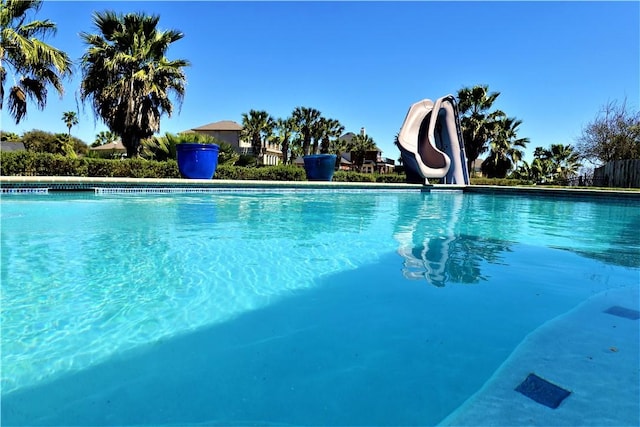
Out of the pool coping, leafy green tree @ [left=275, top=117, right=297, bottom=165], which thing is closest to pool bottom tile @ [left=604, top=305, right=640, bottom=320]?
the pool coping

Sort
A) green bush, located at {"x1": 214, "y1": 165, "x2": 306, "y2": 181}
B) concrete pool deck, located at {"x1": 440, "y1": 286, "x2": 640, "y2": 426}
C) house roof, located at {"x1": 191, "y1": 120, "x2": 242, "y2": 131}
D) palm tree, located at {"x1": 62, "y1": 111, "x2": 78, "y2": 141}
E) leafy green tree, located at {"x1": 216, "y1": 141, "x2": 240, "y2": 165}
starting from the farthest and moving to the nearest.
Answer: palm tree, located at {"x1": 62, "y1": 111, "x2": 78, "y2": 141}, house roof, located at {"x1": 191, "y1": 120, "x2": 242, "y2": 131}, leafy green tree, located at {"x1": 216, "y1": 141, "x2": 240, "y2": 165}, green bush, located at {"x1": 214, "y1": 165, "x2": 306, "y2": 181}, concrete pool deck, located at {"x1": 440, "y1": 286, "x2": 640, "y2": 426}

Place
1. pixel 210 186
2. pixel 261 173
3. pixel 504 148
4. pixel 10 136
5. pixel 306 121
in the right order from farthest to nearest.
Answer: pixel 10 136, pixel 306 121, pixel 504 148, pixel 261 173, pixel 210 186

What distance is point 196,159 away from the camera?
14531 mm

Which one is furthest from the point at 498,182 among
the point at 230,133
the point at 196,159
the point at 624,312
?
the point at 230,133

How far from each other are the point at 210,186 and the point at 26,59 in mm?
Answer: 8801

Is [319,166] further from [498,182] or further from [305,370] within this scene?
[305,370]

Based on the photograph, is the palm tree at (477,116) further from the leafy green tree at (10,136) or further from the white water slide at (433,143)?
the leafy green tree at (10,136)

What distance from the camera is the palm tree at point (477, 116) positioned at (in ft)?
98.3

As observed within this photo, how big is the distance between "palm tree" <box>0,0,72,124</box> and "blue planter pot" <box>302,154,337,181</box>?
1142 cm

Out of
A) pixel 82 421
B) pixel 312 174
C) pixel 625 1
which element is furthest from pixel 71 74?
pixel 625 1

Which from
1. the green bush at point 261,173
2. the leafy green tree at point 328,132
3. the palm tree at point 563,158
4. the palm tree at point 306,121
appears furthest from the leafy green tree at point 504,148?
the green bush at point 261,173

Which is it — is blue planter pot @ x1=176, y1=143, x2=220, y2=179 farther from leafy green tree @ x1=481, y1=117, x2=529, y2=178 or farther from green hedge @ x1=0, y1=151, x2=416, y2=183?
leafy green tree @ x1=481, y1=117, x2=529, y2=178

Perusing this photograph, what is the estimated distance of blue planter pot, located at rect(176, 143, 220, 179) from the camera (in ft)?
47.2

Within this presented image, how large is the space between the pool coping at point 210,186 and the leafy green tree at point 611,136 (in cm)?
1265
